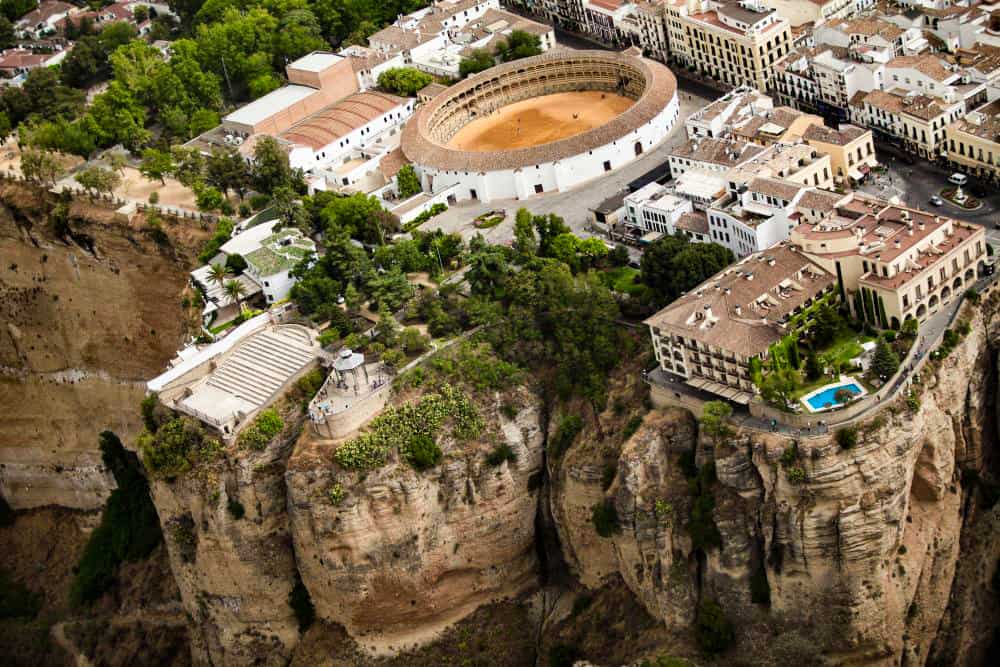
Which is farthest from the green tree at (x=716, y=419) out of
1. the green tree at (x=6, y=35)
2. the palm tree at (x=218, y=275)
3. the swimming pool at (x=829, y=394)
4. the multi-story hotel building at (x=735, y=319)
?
the green tree at (x=6, y=35)

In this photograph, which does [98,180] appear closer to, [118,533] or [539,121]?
[118,533]

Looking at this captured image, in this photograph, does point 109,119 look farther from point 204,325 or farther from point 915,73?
point 915,73

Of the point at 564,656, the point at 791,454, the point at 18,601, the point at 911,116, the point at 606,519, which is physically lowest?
the point at 18,601

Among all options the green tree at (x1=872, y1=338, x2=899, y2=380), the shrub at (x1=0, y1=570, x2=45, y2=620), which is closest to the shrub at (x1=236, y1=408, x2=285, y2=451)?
the shrub at (x1=0, y1=570, x2=45, y2=620)

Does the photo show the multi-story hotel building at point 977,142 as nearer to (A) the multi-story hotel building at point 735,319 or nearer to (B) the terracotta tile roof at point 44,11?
(A) the multi-story hotel building at point 735,319

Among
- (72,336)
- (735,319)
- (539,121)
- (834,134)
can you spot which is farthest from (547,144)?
(72,336)

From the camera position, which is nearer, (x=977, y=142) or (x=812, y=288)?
(x=812, y=288)

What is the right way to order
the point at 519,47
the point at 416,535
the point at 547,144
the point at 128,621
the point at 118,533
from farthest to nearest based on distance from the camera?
the point at 519,47, the point at 547,144, the point at 118,533, the point at 128,621, the point at 416,535
